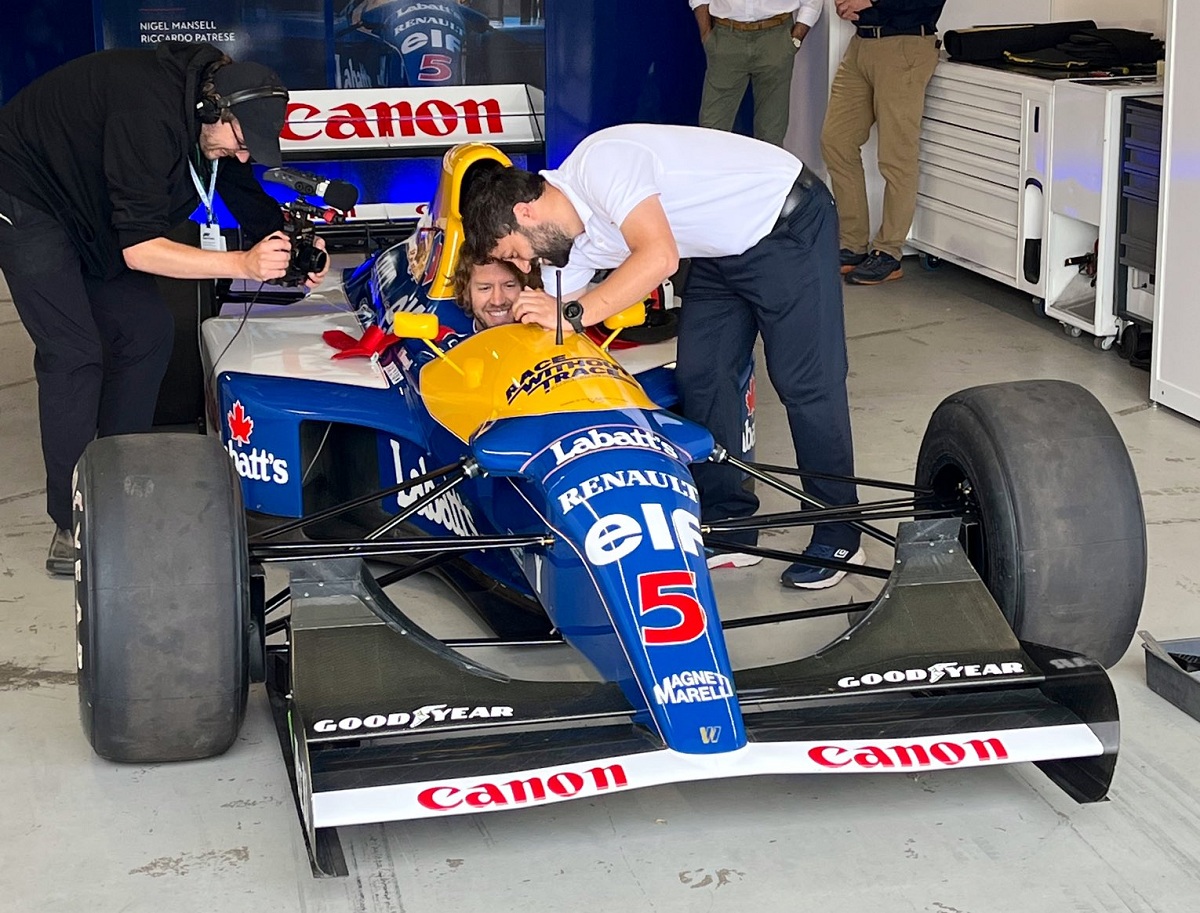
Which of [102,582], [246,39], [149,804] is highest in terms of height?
[246,39]

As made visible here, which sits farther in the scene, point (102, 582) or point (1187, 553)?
point (1187, 553)

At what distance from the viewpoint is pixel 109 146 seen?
13.4ft

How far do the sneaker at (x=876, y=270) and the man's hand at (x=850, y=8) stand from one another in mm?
1168

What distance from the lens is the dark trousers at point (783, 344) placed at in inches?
163

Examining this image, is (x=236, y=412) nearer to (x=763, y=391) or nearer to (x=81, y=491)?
(x=81, y=491)

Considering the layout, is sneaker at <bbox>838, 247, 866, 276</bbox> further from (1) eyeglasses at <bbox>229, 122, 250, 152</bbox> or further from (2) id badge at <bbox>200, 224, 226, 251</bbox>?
(1) eyeglasses at <bbox>229, 122, 250, 152</bbox>

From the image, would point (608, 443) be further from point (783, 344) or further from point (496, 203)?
point (783, 344)

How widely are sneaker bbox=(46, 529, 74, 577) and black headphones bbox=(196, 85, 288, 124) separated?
4.18 ft

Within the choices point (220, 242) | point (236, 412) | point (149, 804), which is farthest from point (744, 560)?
point (220, 242)

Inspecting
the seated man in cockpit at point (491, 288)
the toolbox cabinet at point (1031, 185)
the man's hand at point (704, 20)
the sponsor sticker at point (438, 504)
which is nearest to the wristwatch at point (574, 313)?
the seated man in cockpit at point (491, 288)

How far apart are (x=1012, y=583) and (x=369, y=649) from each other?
135 centimetres

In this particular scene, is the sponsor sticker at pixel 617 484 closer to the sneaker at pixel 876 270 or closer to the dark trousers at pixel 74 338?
the dark trousers at pixel 74 338

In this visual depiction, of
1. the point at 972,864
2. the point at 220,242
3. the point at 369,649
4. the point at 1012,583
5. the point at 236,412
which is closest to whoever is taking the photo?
the point at 972,864

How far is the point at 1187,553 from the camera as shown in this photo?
455 cm
